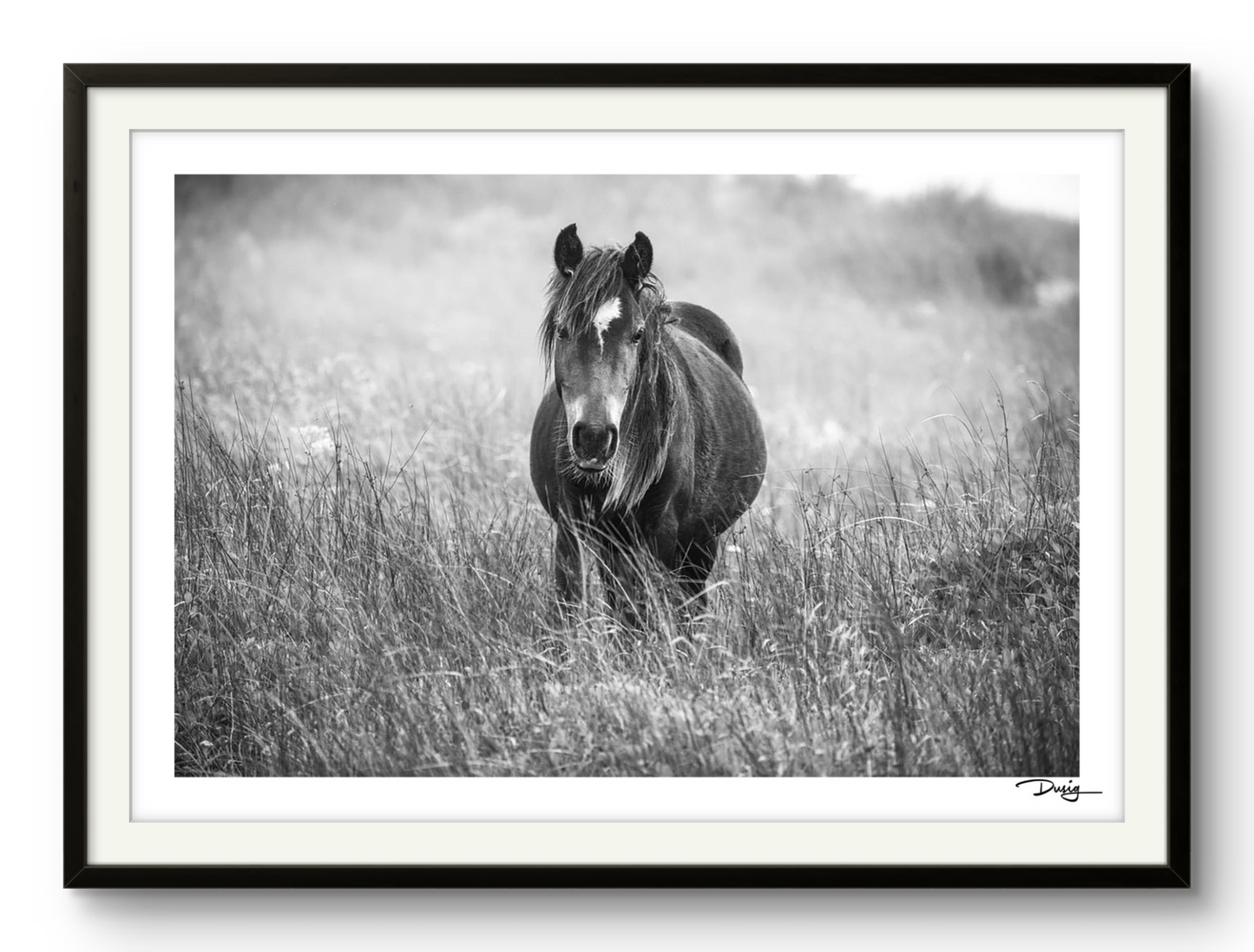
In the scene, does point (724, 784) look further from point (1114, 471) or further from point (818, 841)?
point (1114, 471)

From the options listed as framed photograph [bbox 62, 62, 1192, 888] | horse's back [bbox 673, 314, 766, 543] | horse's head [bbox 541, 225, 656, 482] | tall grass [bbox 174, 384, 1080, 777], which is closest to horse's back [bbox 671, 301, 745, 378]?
horse's back [bbox 673, 314, 766, 543]

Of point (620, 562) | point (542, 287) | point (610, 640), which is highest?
point (542, 287)

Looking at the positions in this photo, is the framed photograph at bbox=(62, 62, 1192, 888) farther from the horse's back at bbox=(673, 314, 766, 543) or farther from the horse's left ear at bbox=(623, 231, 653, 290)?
the horse's back at bbox=(673, 314, 766, 543)

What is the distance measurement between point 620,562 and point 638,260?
3.70ft

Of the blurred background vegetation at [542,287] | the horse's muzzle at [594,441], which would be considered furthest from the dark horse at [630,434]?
the blurred background vegetation at [542,287]

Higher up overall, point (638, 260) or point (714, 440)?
point (638, 260)

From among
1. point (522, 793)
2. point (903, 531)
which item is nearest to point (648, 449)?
point (903, 531)

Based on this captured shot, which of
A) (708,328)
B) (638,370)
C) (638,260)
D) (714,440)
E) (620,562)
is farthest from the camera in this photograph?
(708,328)

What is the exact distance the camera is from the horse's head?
2639 millimetres

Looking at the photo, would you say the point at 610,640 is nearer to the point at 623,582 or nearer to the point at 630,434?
the point at 623,582

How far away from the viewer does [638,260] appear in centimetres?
284

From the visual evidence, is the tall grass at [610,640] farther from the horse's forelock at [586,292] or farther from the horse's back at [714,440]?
the horse's forelock at [586,292]
